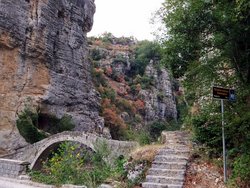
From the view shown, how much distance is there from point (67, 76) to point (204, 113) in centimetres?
2390

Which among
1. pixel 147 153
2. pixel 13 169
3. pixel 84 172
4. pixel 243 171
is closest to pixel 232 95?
pixel 243 171

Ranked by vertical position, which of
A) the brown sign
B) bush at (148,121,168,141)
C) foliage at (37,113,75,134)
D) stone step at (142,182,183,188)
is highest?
bush at (148,121,168,141)

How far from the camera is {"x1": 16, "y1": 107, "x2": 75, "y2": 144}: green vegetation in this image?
24.9m

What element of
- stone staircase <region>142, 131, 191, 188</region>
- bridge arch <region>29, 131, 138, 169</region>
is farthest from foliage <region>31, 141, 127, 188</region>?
bridge arch <region>29, 131, 138, 169</region>

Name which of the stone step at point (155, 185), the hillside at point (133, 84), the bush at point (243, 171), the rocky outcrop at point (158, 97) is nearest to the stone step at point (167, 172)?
the stone step at point (155, 185)

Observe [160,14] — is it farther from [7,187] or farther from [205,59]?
[7,187]

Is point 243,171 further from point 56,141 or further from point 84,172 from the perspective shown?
point 56,141

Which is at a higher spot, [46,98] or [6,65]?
[6,65]

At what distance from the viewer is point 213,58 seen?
25.8ft

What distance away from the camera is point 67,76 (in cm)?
3077

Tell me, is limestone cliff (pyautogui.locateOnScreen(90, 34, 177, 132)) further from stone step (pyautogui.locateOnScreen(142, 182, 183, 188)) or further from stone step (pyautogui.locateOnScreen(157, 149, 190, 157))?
stone step (pyautogui.locateOnScreen(142, 182, 183, 188))

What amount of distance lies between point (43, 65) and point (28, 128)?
639 cm

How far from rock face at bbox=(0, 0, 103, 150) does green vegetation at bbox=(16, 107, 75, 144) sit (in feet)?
2.34

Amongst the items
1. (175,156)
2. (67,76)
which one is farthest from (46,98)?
(175,156)
